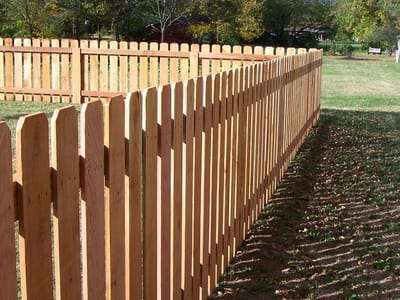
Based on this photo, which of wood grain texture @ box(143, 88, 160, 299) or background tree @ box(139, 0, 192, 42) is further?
background tree @ box(139, 0, 192, 42)

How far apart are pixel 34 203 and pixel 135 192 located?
0.83 metres

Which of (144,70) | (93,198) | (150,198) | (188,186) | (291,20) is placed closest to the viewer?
(93,198)

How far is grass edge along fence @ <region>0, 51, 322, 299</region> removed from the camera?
1.85 metres

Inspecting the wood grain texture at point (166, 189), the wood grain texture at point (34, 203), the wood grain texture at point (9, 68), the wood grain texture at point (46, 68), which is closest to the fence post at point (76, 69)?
the wood grain texture at point (46, 68)

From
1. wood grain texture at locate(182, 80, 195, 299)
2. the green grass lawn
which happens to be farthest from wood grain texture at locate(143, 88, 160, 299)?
the green grass lawn

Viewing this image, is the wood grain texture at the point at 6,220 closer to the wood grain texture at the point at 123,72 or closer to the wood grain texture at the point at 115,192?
the wood grain texture at the point at 115,192

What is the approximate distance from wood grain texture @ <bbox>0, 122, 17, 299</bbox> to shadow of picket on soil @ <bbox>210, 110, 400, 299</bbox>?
2433mm

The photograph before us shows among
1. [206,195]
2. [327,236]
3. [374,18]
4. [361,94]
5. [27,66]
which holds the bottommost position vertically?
[327,236]

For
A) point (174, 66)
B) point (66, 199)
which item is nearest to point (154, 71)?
point (174, 66)

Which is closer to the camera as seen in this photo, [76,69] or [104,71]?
[76,69]

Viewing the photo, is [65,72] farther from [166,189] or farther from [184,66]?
[166,189]

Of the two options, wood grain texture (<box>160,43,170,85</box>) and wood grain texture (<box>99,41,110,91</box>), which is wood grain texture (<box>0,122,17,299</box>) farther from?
wood grain texture (<box>99,41,110,91</box>)

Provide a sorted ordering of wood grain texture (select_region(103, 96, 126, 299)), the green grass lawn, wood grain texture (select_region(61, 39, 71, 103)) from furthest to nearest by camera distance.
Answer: the green grass lawn < wood grain texture (select_region(61, 39, 71, 103)) < wood grain texture (select_region(103, 96, 126, 299))

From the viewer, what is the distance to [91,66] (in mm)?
13477
